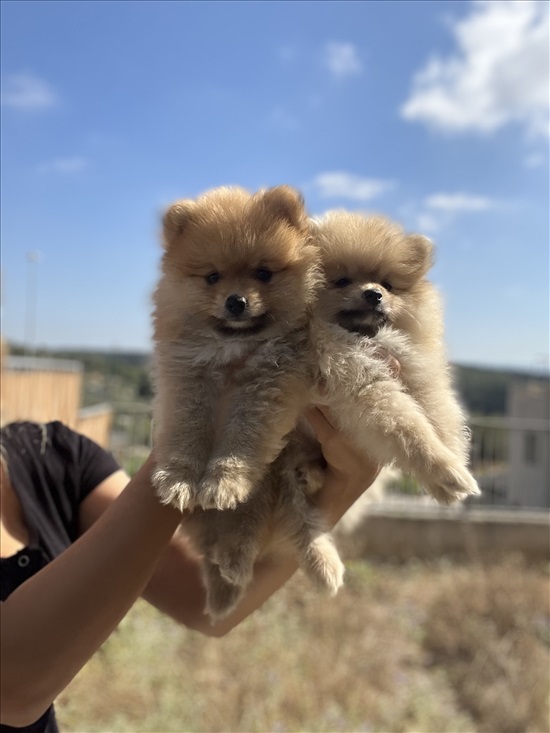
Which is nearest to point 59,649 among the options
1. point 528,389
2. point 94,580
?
point 94,580

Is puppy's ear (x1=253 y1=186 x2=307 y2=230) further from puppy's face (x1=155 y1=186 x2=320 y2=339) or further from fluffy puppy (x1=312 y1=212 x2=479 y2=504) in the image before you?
fluffy puppy (x1=312 y1=212 x2=479 y2=504)

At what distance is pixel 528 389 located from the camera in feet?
44.0

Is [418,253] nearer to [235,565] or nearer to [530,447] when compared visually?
[235,565]

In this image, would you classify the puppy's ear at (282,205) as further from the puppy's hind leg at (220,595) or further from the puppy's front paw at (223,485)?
the puppy's hind leg at (220,595)

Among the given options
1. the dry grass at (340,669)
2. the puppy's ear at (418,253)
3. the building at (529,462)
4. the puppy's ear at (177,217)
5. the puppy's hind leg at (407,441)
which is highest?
the puppy's ear at (177,217)

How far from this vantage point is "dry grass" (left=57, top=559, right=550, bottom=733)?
176 inches

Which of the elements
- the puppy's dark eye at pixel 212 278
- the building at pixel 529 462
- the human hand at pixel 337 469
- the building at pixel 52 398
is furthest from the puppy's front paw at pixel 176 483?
the building at pixel 529 462

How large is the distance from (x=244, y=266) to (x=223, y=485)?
629mm

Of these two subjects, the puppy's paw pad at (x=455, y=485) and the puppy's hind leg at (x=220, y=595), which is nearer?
the puppy's paw pad at (x=455, y=485)

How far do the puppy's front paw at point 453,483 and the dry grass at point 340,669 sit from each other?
330 cm

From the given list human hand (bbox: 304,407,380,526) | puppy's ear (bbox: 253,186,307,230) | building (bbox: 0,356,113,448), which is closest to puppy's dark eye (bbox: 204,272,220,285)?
puppy's ear (bbox: 253,186,307,230)

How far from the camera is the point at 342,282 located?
1762 mm

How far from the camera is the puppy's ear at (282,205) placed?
5.59 ft

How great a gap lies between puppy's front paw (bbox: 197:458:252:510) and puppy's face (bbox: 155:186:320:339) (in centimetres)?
39
